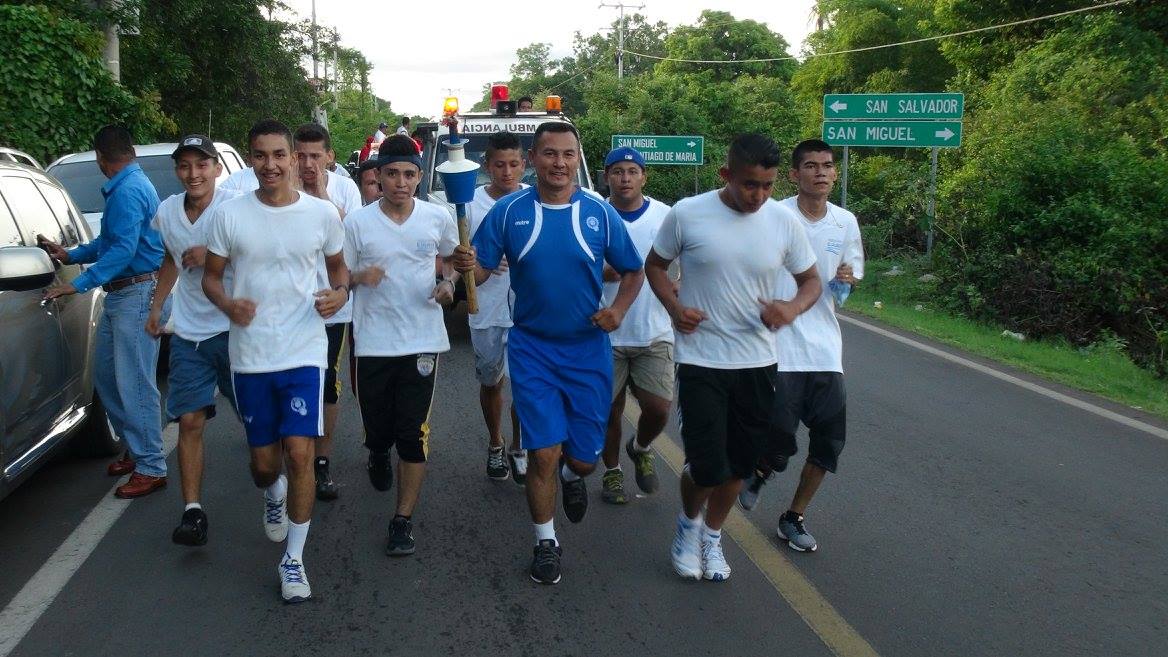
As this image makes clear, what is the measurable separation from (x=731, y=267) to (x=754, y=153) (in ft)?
1.58

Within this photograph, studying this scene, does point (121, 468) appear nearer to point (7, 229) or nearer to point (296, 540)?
point (7, 229)

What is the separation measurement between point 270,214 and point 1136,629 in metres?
3.87

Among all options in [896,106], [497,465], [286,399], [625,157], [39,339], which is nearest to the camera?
[286,399]

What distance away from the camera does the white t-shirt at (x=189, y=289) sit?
5.48 m

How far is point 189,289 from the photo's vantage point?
554 centimetres

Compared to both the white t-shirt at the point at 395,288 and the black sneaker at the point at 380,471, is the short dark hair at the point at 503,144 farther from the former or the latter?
the black sneaker at the point at 380,471

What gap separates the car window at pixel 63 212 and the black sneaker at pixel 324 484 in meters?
2.09

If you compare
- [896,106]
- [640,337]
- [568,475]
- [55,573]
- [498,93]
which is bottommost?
[55,573]

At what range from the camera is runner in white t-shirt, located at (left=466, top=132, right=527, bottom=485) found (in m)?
6.34

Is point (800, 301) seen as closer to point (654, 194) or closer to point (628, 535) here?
point (628, 535)

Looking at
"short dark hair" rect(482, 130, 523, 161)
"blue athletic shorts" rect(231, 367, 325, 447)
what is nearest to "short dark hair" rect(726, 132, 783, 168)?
"short dark hair" rect(482, 130, 523, 161)

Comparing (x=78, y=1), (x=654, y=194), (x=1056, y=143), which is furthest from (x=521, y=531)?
(x=654, y=194)

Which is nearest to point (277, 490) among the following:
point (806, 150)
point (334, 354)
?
point (334, 354)

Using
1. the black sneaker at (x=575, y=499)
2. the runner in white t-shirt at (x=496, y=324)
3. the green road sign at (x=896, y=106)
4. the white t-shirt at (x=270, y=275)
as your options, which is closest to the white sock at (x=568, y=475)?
the black sneaker at (x=575, y=499)
